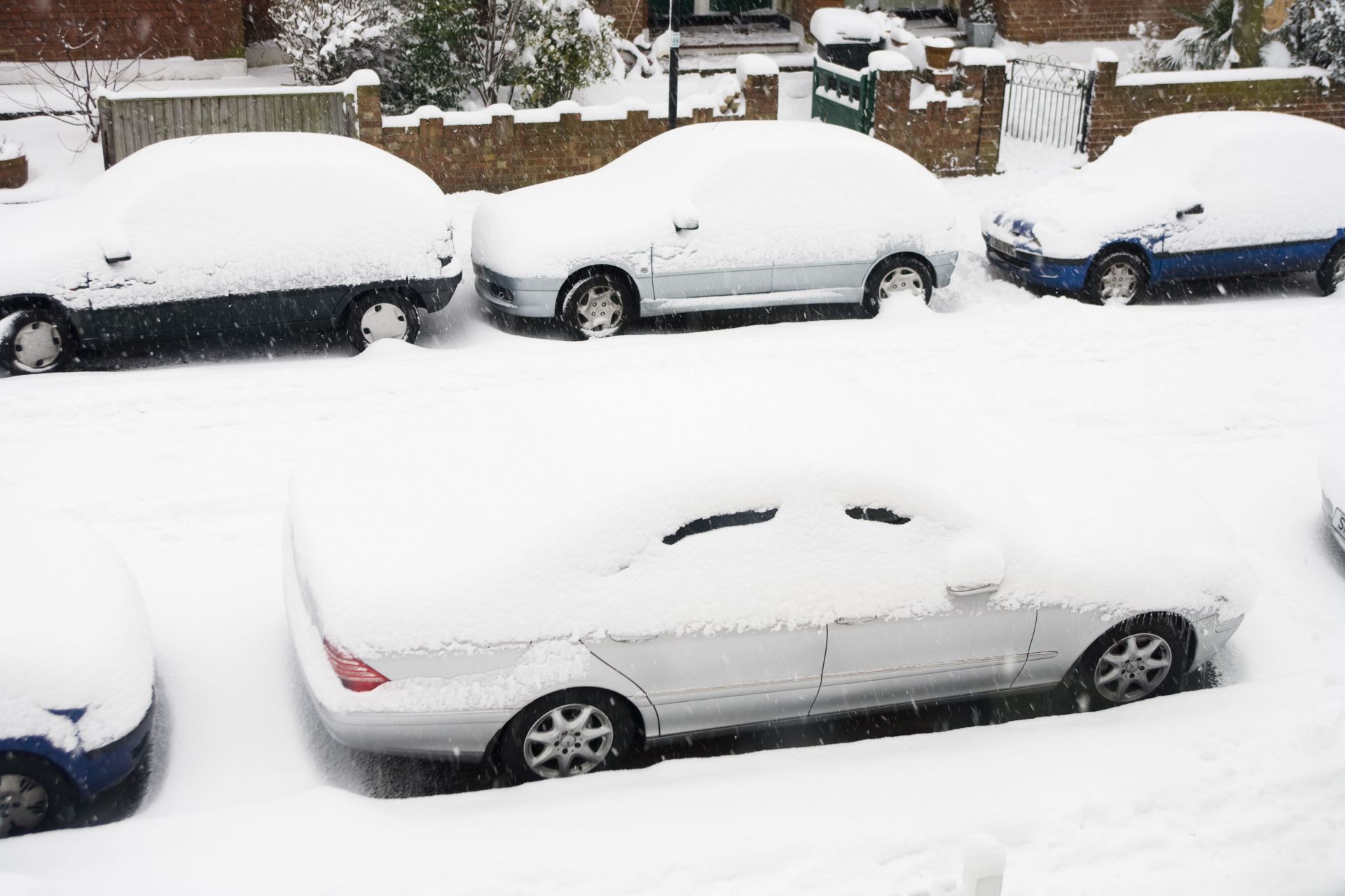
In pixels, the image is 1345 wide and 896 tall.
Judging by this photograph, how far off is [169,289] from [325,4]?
23.6 ft

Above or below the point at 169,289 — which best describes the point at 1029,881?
below

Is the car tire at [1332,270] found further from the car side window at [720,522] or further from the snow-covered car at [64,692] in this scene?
the snow-covered car at [64,692]

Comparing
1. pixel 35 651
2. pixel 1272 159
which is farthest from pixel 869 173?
pixel 35 651

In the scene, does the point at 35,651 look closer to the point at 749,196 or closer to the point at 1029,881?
the point at 1029,881

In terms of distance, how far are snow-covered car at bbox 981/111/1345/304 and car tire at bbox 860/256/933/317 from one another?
50.0 inches

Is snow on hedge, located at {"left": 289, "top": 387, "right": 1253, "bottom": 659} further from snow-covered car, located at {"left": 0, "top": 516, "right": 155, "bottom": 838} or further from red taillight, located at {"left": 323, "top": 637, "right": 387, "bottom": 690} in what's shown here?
snow-covered car, located at {"left": 0, "top": 516, "right": 155, "bottom": 838}

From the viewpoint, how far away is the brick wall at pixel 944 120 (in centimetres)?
1528

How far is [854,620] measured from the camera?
17.3 ft

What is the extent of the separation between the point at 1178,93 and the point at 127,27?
13857 millimetres

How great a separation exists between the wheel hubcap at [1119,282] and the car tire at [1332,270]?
1.94m

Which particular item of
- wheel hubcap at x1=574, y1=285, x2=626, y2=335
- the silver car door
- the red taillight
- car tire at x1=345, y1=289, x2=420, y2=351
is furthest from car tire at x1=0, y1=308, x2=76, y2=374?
the silver car door

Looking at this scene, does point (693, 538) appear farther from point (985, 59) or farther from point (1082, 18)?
point (1082, 18)

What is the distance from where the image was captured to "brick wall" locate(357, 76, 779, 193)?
1395 centimetres

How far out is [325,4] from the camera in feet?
49.0
